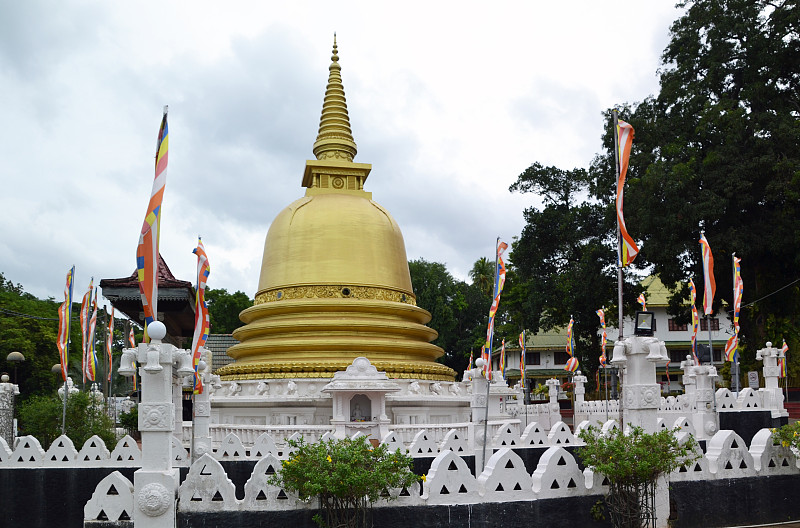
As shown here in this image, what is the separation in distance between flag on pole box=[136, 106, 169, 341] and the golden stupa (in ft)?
50.3

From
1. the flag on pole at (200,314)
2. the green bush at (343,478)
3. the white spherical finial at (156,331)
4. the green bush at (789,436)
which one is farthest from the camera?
the flag on pole at (200,314)

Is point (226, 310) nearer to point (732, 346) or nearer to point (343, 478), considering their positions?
point (732, 346)

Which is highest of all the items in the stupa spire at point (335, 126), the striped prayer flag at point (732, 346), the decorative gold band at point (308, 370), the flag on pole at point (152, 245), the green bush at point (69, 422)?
the stupa spire at point (335, 126)

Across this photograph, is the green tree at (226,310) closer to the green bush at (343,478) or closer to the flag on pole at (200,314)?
the flag on pole at (200,314)

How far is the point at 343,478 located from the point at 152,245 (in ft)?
14.8

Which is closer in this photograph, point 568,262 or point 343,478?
point 343,478

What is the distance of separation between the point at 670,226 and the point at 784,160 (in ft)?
17.9

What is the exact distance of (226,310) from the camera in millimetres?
70938

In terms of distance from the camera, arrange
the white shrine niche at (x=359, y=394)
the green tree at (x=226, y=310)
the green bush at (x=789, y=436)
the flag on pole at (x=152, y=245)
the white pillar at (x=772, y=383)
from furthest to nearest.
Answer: the green tree at (x=226, y=310) → the white pillar at (x=772, y=383) → the white shrine niche at (x=359, y=394) → the green bush at (x=789, y=436) → the flag on pole at (x=152, y=245)

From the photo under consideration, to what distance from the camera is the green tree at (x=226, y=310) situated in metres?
70.6

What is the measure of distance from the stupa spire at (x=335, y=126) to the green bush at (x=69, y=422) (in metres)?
14.8

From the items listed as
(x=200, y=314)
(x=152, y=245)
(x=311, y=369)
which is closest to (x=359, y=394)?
(x=311, y=369)

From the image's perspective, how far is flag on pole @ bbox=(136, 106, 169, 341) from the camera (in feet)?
38.2

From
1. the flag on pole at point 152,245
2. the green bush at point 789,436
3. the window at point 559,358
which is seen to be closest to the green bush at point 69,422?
the flag on pole at point 152,245
